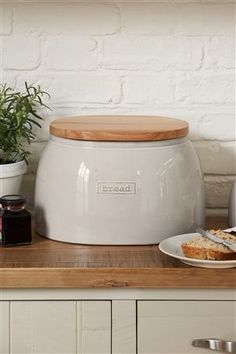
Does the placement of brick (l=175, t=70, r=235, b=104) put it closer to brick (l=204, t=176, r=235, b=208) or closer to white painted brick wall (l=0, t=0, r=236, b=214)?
white painted brick wall (l=0, t=0, r=236, b=214)

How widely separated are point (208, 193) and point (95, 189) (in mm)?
437

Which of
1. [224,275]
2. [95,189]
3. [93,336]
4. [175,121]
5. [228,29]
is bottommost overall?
[93,336]

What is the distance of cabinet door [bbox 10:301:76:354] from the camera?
1.80m

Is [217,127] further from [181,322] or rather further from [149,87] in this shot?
[181,322]

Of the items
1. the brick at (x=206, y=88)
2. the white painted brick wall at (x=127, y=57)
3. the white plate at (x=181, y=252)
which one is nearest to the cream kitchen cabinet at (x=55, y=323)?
the white plate at (x=181, y=252)

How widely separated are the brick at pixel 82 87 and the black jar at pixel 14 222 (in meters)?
0.37

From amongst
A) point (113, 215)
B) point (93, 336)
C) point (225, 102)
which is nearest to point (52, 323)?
point (93, 336)

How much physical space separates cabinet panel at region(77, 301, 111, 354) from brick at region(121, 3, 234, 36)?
2.38 ft

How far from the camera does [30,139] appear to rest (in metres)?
2.22

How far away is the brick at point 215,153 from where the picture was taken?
2230 mm

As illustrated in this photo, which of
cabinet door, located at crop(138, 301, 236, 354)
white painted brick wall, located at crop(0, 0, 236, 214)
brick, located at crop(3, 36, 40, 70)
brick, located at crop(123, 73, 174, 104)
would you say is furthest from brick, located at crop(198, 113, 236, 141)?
cabinet door, located at crop(138, 301, 236, 354)

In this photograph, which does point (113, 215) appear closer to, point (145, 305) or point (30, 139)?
point (145, 305)

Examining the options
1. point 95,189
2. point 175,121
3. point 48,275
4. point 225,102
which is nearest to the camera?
point 48,275

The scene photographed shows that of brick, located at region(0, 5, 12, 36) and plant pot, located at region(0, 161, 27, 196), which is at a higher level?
brick, located at region(0, 5, 12, 36)
